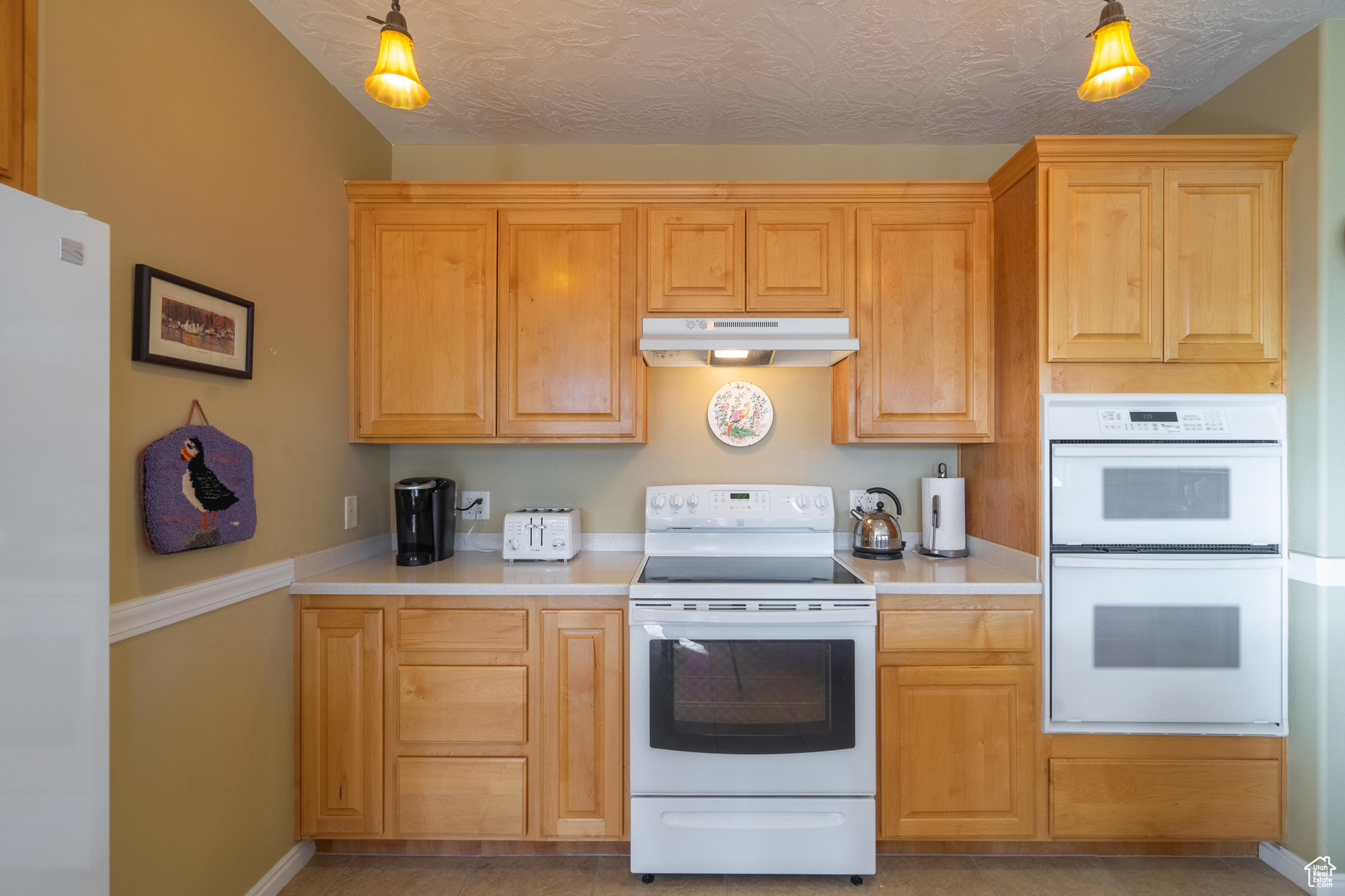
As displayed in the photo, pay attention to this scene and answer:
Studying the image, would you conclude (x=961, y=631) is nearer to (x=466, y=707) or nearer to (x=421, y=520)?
(x=466, y=707)

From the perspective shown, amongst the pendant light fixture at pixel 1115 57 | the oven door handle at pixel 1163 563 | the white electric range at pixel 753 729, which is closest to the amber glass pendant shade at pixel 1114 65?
the pendant light fixture at pixel 1115 57

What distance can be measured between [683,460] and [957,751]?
1.44 m

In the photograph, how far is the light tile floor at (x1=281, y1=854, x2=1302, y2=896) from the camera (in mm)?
2014

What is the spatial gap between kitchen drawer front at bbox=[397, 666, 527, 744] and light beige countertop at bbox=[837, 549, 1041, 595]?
1.21 meters

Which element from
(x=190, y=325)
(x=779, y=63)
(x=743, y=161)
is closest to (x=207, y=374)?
(x=190, y=325)

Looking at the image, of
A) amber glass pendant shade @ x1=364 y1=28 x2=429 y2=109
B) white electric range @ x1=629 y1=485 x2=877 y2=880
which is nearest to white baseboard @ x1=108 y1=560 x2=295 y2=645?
white electric range @ x1=629 y1=485 x2=877 y2=880

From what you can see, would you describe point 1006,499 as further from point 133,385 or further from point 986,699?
point 133,385

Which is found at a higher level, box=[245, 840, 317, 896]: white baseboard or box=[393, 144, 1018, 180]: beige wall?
box=[393, 144, 1018, 180]: beige wall

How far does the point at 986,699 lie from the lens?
6.90 ft

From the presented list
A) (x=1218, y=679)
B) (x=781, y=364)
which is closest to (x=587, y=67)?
(x=781, y=364)

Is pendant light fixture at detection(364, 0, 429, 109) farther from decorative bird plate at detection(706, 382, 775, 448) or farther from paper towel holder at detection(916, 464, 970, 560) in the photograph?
paper towel holder at detection(916, 464, 970, 560)

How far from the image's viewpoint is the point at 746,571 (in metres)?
2.30

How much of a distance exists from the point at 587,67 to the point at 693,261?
728mm

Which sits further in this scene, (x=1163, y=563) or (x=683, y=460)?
(x=683, y=460)
